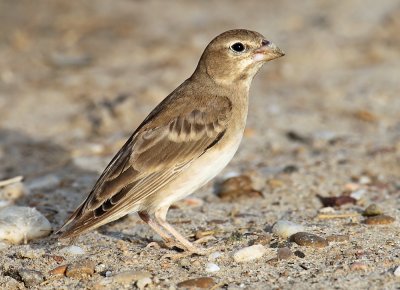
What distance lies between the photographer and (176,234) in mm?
5676

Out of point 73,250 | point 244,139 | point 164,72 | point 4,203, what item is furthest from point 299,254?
point 164,72

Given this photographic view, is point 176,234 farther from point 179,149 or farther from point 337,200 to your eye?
point 337,200

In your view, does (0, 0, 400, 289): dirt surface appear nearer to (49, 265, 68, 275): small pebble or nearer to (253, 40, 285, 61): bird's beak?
(49, 265, 68, 275): small pebble

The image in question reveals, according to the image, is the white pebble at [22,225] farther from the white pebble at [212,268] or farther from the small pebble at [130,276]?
the white pebble at [212,268]

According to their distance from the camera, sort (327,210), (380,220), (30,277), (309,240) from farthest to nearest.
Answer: (327,210), (380,220), (309,240), (30,277)

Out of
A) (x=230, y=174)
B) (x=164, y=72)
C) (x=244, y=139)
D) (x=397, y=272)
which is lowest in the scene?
(x=397, y=272)

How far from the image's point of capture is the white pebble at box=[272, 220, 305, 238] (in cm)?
572

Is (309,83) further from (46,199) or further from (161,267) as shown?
(161,267)

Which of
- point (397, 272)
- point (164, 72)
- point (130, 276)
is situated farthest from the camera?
point (164, 72)

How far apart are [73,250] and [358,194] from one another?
2679mm

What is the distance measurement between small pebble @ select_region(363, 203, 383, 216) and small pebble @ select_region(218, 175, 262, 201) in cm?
106

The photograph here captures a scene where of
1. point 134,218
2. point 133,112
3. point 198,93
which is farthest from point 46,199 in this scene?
point 133,112

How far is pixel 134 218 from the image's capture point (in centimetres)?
663

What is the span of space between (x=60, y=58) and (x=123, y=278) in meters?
7.00
